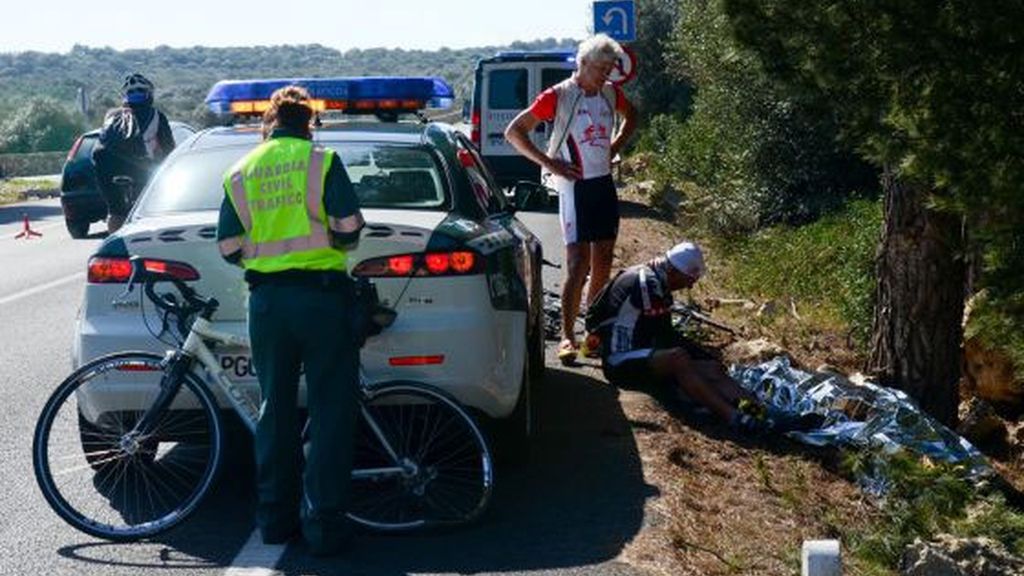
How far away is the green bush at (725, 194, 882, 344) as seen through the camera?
11.4 m

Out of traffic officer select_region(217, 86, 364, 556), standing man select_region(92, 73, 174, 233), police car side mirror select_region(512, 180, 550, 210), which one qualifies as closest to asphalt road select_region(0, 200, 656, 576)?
traffic officer select_region(217, 86, 364, 556)

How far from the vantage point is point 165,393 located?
6379 millimetres

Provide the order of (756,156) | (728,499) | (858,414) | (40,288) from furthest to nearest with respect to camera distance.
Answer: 1. (756,156)
2. (40,288)
3. (858,414)
4. (728,499)

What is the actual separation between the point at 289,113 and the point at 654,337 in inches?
130

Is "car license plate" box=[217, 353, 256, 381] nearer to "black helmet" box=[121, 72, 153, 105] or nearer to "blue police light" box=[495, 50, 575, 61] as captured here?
"black helmet" box=[121, 72, 153, 105]

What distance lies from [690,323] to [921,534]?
4370mm

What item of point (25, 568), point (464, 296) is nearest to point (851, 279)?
point (464, 296)

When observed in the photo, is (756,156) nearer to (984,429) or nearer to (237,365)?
(984,429)

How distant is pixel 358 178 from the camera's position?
7512mm

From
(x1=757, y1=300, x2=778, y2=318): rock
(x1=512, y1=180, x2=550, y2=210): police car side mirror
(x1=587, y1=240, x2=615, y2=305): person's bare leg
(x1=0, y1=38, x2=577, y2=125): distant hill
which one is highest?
(x1=512, y1=180, x2=550, y2=210): police car side mirror

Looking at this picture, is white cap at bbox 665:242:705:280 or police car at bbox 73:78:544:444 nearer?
police car at bbox 73:78:544:444

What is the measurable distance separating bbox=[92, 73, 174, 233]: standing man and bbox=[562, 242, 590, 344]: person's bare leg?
336 cm

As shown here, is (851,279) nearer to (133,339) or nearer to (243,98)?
(243,98)

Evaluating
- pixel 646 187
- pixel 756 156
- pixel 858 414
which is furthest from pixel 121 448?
pixel 646 187
